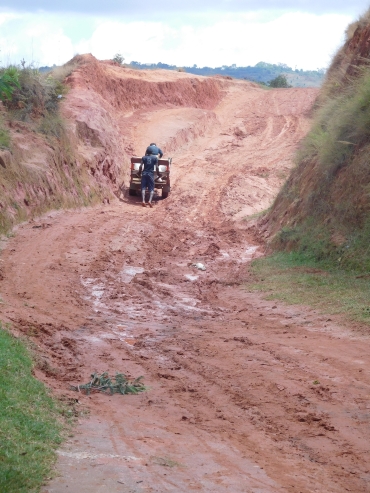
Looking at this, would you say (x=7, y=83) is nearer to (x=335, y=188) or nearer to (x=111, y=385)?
(x=111, y=385)

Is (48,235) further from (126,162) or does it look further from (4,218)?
(126,162)

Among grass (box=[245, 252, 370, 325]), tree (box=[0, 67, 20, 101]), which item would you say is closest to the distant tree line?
grass (box=[245, 252, 370, 325])

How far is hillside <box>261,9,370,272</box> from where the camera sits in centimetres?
1422

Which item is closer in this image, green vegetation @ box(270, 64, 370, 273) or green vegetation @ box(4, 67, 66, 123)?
green vegetation @ box(270, 64, 370, 273)

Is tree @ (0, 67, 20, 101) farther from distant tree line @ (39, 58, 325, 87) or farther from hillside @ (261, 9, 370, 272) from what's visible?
distant tree line @ (39, 58, 325, 87)

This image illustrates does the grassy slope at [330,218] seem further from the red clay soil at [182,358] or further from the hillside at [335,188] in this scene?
the red clay soil at [182,358]

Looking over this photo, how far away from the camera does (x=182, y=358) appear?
9.08 metres

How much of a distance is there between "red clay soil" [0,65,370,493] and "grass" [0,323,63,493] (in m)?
0.19

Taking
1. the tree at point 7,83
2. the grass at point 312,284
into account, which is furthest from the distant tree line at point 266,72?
the tree at point 7,83

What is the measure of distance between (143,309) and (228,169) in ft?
59.9

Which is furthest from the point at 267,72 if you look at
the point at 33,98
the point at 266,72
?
the point at 33,98

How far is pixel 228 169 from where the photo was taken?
2956 centimetres

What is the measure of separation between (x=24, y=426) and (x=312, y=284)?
8.12 m

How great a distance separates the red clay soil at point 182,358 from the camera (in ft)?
18.5
